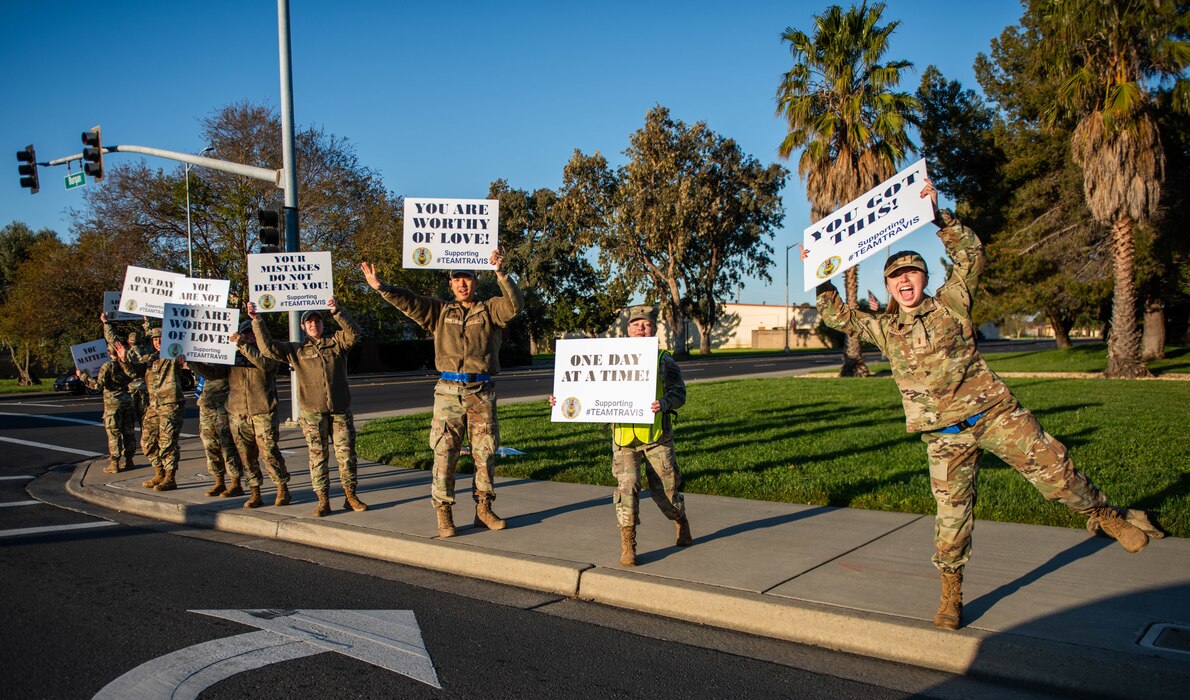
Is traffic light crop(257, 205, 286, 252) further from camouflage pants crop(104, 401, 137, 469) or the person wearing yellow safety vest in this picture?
the person wearing yellow safety vest

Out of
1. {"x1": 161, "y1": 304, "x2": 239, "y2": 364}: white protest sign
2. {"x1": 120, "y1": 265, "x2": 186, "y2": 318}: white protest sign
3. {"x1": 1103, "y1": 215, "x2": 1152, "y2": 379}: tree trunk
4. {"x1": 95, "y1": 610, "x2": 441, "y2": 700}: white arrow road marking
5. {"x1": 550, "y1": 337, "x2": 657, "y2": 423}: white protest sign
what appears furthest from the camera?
{"x1": 1103, "y1": 215, "x2": 1152, "y2": 379}: tree trunk

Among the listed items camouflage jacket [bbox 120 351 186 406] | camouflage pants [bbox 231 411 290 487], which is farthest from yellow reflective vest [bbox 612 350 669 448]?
camouflage jacket [bbox 120 351 186 406]

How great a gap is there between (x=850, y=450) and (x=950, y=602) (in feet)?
21.6

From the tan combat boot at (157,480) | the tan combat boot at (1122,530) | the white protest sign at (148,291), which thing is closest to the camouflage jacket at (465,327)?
the white protest sign at (148,291)

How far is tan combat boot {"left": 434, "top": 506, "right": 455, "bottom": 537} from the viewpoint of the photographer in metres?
7.11

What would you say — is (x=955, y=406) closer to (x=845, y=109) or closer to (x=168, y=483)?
(x=168, y=483)

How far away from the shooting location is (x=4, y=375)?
170 feet

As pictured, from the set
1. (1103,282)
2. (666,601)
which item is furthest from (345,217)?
(666,601)

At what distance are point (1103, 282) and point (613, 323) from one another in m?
37.9

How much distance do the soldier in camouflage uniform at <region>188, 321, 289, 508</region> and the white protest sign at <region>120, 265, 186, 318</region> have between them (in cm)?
146

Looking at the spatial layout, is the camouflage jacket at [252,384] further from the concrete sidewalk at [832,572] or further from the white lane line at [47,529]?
the white lane line at [47,529]

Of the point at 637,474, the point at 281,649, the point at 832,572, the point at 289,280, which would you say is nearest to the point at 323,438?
the point at 289,280

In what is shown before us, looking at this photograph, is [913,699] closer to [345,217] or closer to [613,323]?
[345,217]

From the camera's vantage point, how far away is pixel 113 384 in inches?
460
